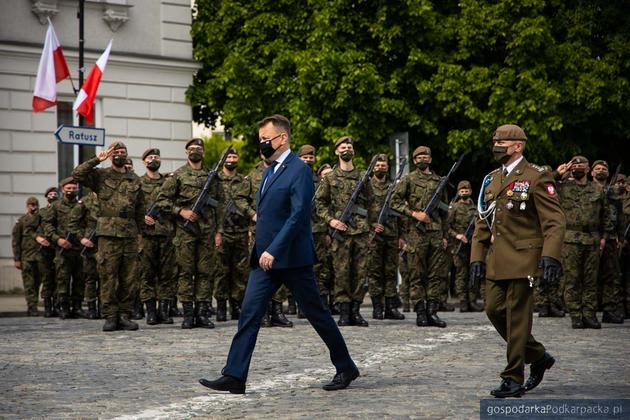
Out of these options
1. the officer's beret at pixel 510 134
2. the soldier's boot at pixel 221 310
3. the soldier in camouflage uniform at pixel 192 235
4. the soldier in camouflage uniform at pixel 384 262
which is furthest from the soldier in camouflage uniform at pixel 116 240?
the officer's beret at pixel 510 134

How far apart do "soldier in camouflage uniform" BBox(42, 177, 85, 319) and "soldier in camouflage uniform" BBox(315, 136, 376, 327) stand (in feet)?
15.4

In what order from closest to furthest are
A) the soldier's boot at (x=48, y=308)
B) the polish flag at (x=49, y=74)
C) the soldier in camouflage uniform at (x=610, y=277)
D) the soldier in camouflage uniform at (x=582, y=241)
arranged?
the soldier in camouflage uniform at (x=582, y=241)
the soldier in camouflage uniform at (x=610, y=277)
the soldier's boot at (x=48, y=308)
the polish flag at (x=49, y=74)

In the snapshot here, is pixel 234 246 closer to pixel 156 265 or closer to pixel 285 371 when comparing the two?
pixel 156 265

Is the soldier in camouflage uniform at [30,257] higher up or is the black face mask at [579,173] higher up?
the black face mask at [579,173]

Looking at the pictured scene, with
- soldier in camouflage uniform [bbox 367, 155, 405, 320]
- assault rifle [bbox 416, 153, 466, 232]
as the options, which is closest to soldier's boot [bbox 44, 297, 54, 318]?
soldier in camouflage uniform [bbox 367, 155, 405, 320]

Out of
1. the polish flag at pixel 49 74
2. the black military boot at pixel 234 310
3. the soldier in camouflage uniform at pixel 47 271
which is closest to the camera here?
the black military boot at pixel 234 310

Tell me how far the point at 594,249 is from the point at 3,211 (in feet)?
43.3

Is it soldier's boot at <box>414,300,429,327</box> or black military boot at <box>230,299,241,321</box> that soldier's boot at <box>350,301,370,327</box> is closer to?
soldier's boot at <box>414,300,429,327</box>

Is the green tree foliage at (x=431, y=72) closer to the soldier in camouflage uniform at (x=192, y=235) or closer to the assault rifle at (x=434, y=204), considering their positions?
the assault rifle at (x=434, y=204)

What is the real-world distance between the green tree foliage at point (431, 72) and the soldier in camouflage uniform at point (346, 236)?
13290mm

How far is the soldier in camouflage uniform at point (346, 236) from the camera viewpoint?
50.5 ft

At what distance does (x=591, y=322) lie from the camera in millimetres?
15609

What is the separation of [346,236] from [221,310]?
2.07 m

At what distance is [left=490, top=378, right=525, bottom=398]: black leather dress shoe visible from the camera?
349 inches
